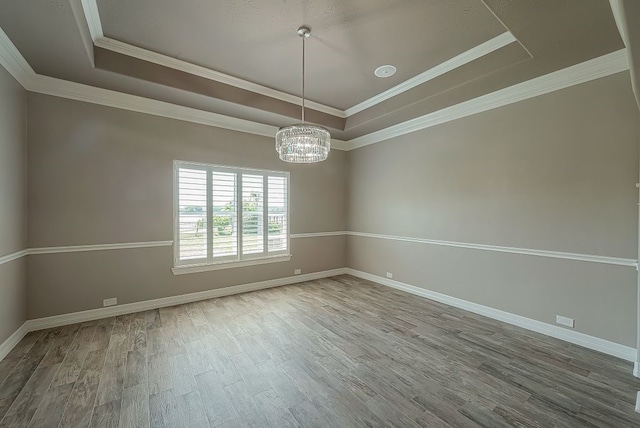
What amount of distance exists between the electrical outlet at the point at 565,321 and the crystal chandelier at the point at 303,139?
328 centimetres

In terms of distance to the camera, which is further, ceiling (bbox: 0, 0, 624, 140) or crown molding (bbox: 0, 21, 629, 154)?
crown molding (bbox: 0, 21, 629, 154)

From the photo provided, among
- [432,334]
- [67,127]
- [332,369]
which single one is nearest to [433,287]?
[432,334]

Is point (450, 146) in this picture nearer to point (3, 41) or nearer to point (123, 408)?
point (123, 408)

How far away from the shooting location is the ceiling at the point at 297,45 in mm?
2164

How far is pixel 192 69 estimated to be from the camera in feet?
10.6

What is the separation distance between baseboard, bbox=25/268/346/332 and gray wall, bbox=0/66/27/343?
0.73ft

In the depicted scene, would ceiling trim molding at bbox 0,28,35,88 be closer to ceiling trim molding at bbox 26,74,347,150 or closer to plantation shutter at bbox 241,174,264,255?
ceiling trim molding at bbox 26,74,347,150

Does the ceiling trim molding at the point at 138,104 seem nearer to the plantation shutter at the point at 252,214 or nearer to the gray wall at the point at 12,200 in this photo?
the gray wall at the point at 12,200

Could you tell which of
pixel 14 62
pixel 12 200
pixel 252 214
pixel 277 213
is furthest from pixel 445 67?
pixel 12 200

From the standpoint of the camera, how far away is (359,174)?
218 inches

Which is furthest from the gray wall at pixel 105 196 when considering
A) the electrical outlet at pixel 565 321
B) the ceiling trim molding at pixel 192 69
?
the electrical outlet at pixel 565 321

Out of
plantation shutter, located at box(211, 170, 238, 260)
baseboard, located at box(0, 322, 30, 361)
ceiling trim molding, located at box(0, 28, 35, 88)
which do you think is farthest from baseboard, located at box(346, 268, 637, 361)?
ceiling trim molding, located at box(0, 28, 35, 88)

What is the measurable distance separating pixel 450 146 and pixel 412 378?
3263 millimetres

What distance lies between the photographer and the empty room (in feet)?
6.64
